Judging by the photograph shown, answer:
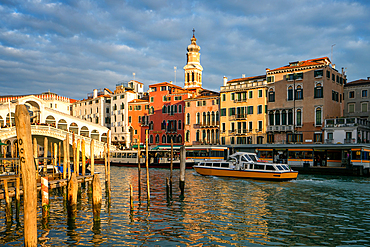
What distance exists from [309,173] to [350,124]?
9144 millimetres

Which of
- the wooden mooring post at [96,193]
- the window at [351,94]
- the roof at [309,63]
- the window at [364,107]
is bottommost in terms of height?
the wooden mooring post at [96,193]

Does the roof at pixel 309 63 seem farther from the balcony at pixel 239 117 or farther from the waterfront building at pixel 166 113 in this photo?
the waterfront building at pixel 166 113

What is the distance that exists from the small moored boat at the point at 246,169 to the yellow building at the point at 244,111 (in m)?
18.1

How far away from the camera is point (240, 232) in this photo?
43.9 ft

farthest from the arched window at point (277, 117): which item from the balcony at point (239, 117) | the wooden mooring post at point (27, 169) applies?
the wooden mooring post at point (27, 169)

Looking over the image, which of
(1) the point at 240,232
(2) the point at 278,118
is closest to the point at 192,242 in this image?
(1) the point at 240,232

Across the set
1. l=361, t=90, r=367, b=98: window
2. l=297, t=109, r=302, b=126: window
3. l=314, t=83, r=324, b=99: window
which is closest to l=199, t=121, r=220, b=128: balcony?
l=297, t=109, r=302, b=126: window

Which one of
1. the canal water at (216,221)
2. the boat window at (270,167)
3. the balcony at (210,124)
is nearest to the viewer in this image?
the canal water at (216,221)

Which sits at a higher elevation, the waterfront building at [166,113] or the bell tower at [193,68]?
the bell tower at [193,68]

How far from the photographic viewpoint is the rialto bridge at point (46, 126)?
45844 mm

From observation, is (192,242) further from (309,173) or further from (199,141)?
(199,141)

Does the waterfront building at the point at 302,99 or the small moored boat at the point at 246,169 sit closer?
the small moored boat at the point at 246,169

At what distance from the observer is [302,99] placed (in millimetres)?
46812

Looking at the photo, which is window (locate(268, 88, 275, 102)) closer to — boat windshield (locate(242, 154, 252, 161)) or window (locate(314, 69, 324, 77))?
window (locate(314, 69, 324, 77))
